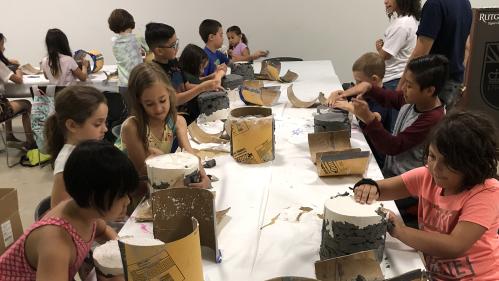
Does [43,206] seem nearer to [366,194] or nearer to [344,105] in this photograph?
[366,194]

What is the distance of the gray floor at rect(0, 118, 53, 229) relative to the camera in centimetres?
290

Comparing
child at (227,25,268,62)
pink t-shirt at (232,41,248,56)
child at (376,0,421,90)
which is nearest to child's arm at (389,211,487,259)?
child at (376,0,421,90)

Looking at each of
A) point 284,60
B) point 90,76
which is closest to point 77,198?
point 90,76

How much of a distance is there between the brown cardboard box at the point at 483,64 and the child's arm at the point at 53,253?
320 cm

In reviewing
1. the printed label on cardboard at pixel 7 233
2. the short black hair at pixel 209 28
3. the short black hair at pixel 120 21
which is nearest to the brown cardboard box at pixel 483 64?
the short black hair at pixel 209 28

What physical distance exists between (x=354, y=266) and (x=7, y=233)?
4.60 feet

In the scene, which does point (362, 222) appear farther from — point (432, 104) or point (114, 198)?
point (432, 104)

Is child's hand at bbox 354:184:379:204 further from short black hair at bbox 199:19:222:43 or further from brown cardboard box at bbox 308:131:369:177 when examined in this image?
short black hair at bbox 199:19:222:43

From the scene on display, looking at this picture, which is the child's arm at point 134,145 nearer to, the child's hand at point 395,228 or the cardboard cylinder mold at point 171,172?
the cardboard cylinder mold at point 171,172

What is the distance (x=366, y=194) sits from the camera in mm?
1158

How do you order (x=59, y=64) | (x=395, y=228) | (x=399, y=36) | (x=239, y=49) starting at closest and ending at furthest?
(x=395, y=228), (x=399, y=36), (x=59, y=64), (x=239, y=49)

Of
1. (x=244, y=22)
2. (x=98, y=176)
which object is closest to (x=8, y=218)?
(x=98, y=176)

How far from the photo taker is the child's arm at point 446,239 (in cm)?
105

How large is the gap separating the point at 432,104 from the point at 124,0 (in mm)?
4177
